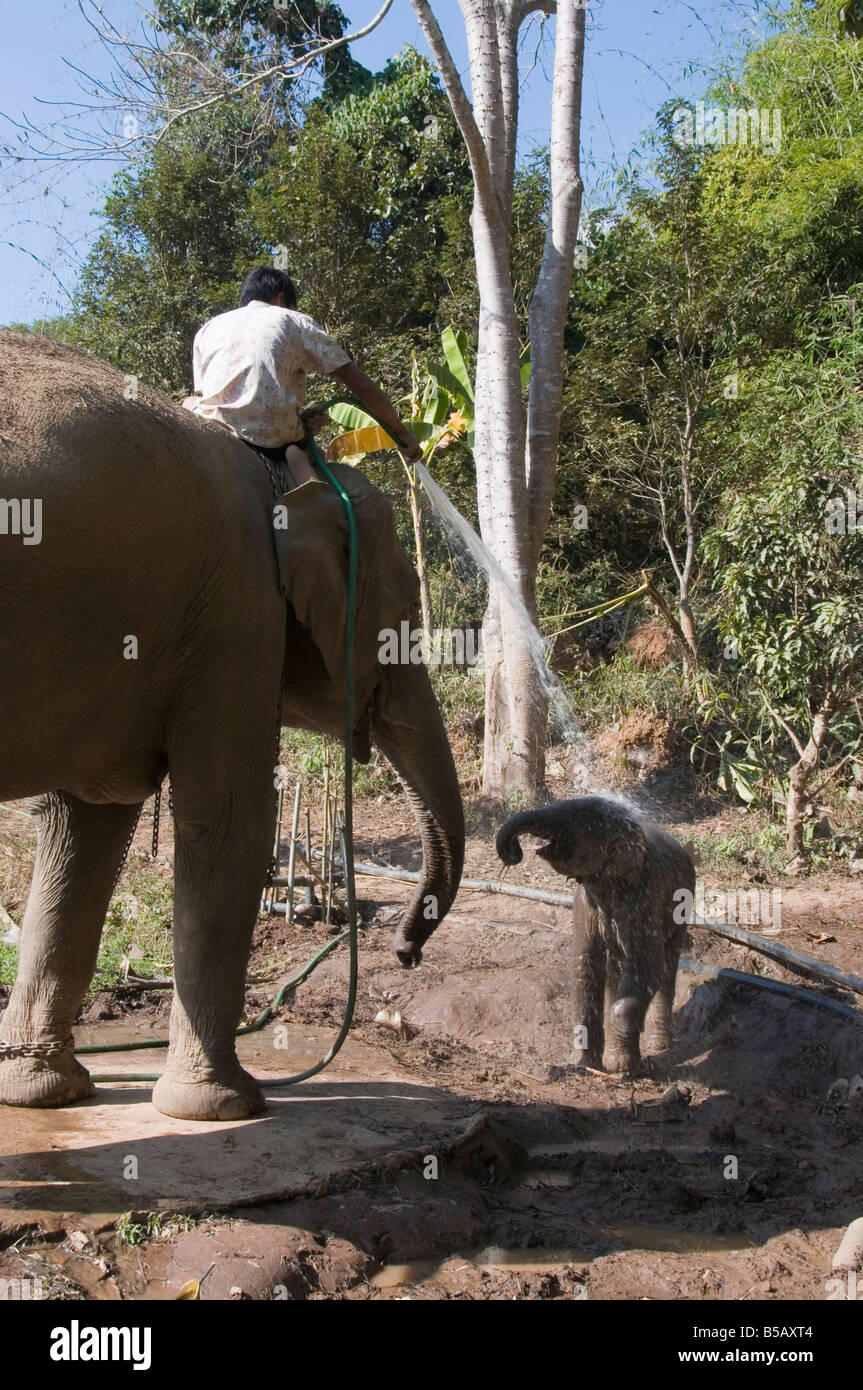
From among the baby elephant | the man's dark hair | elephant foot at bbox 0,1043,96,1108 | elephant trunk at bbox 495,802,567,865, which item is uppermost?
the man's dark hair

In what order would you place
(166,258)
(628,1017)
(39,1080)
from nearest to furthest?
(39,1080) < (628,1017) < (166,258)

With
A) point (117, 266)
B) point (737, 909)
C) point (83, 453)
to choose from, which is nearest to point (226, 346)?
point (83, 453)

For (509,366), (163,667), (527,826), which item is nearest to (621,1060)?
(527,826)

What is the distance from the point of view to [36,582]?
361 cm

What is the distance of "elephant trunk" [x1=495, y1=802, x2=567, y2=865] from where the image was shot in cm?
660

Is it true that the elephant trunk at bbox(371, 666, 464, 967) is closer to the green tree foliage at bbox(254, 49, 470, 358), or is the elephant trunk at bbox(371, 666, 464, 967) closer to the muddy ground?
the muddy ground

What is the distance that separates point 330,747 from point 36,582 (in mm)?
5698

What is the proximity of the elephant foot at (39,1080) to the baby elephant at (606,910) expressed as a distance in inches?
103

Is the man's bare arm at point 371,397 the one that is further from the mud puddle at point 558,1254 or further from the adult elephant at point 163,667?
the mud puddle at point 558,1254

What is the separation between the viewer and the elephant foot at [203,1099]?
440 centimetres

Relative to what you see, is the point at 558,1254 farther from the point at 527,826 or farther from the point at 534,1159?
the point at 527,826

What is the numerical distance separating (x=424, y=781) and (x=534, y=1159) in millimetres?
1606

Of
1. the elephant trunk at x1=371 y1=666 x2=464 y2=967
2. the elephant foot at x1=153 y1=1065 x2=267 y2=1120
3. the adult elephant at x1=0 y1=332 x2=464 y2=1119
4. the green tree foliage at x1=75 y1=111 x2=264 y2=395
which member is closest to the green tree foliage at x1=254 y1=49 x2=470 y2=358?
the green tree foliage at x1=75 y1=111 x2=264 y2=395

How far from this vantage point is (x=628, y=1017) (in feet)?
20.9
